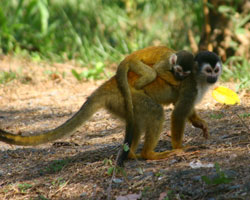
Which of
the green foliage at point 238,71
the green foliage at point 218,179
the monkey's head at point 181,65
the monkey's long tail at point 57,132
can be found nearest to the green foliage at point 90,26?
the green foliage at point 238,71

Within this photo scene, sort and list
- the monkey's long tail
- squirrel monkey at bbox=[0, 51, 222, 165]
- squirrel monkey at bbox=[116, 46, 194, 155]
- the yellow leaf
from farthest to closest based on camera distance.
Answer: the yellow leaf
squirrel monkey at bbox=[116, 46, 194, 155]
squirrel monkey at bbox=[0, 51, 222, 165]
the monkey's long tail

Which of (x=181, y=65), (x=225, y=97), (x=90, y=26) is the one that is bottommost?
(x=90, y=26)

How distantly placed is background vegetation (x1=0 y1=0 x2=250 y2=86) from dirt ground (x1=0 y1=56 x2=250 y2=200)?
9.50ft

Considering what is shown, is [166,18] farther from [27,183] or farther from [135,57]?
[27,183]

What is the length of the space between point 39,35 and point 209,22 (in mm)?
3870

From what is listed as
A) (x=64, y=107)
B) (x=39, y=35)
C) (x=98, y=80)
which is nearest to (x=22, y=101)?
(x=64, y=107)

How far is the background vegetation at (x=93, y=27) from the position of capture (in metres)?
9.19

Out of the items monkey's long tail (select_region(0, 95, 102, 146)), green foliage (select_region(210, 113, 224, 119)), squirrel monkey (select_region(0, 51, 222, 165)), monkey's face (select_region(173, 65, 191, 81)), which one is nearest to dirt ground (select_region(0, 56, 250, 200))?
green foliage (select_region(210, 113, 224, 119))

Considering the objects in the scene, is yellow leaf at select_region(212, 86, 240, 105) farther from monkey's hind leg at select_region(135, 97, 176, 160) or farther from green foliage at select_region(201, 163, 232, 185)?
green foliage at select_region(201, 163, 232, 185)

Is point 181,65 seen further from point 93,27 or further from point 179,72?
point 93,27

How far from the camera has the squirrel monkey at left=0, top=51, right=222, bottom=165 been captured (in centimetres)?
400

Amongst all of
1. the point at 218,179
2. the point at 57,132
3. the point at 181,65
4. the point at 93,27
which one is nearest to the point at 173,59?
the point at 181,65

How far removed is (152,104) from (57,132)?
946 millimetres

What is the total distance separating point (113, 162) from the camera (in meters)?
4.03
